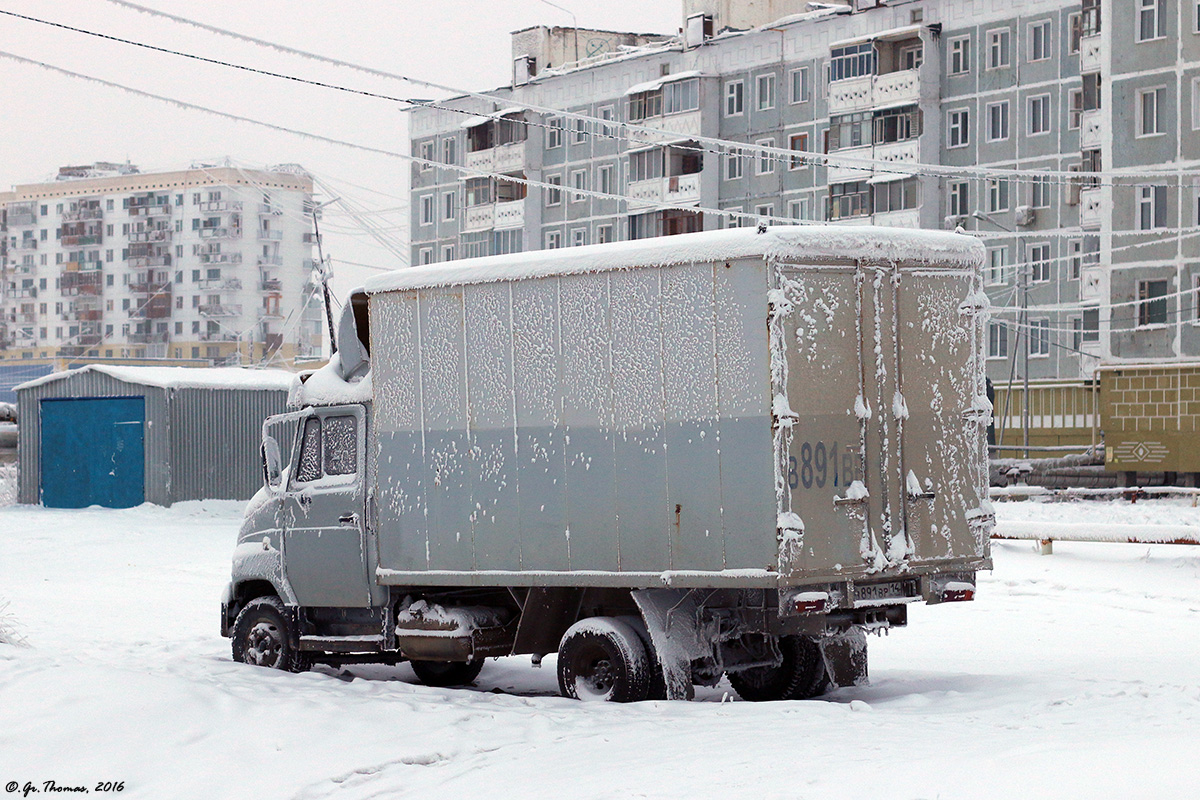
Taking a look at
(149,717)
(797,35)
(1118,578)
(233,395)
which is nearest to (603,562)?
(149,717)

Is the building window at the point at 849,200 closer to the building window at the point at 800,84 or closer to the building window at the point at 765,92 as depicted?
the building window at the point at 800,84

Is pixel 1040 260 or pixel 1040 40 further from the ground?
pixel 1040 40

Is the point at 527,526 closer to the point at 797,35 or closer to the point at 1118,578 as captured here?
the point at 1118,578

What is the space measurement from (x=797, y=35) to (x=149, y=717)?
191ft

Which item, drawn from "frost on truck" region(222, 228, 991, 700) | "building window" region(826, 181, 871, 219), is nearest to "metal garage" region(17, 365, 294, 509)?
"frost on truck" region(222, 228, 991, 700)

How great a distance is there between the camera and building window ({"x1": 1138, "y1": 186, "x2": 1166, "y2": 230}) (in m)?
47.1

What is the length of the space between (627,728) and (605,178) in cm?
6276

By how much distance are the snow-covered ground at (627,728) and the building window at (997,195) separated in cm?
4410

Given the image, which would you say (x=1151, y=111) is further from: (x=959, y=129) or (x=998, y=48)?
(x=959, y=129)

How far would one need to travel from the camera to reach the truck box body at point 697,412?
9.93 m

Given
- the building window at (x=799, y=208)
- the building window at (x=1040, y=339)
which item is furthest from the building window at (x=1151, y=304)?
the building window at (x=799, y=208)

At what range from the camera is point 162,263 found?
5871 inches

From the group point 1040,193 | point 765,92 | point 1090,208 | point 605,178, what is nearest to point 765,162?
point 765,92

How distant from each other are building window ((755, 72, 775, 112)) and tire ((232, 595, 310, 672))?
54.0 m
